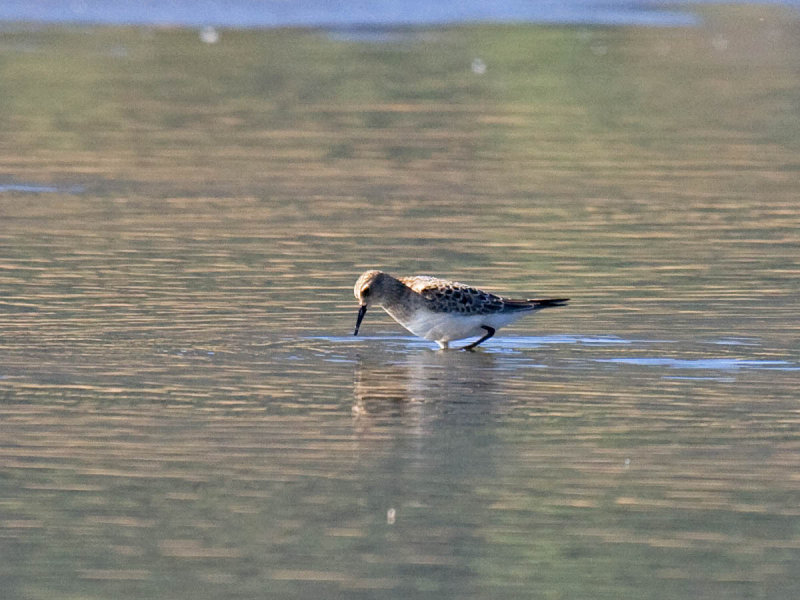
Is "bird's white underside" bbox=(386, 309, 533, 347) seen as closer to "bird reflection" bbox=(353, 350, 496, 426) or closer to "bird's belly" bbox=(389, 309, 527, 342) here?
"bird's belly" bbox=(389, 309, 527, 342)

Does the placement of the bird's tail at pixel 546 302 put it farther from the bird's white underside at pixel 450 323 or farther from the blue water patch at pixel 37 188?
the blue water patch at pixel 37 188

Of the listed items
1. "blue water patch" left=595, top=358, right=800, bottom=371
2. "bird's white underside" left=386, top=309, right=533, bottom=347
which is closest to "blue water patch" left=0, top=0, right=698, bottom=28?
"bird's white underside" left=386, top=309, right=533, bottom=347

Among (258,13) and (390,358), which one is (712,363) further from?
(258,13)

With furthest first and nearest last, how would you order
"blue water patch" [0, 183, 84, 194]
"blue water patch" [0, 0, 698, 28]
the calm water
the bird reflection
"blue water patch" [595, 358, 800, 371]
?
"blue water patch" [0, 0, 698, 28] → "blue water patch" [0, 183, 84, 194] → "blue water patch" [595, 358, 800, 371] → the bird reflection → the calm water

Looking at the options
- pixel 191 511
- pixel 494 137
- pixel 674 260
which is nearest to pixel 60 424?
pixel 191 511

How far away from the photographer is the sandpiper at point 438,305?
→ 10891 millimetres

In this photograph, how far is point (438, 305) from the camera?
1090cm

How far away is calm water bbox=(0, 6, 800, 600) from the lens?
23.0 feet

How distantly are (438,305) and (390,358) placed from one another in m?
0.41

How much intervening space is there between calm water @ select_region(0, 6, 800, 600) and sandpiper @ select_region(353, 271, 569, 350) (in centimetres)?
19

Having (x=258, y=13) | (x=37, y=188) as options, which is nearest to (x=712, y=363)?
(x=37, y=188)

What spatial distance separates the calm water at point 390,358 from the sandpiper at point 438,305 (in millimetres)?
186

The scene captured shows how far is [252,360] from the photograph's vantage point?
10.4m

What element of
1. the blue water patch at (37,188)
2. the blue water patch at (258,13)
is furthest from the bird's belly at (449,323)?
the blue water patch at (258,13)
